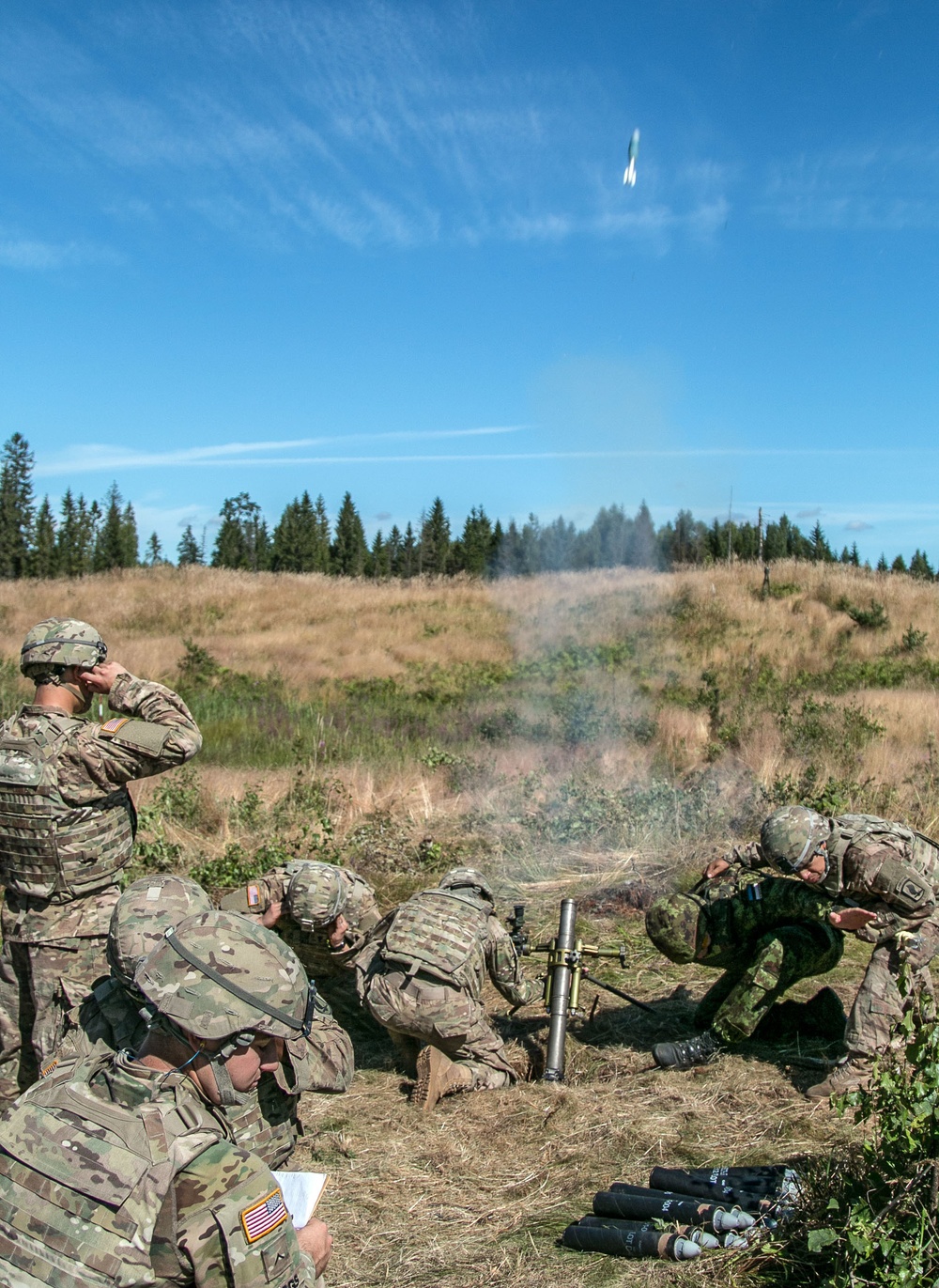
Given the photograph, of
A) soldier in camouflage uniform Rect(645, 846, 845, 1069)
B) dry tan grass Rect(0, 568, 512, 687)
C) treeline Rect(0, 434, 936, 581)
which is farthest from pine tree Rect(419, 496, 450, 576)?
soldier in camouflage uniform Rect(645, 846, 845, 1069)

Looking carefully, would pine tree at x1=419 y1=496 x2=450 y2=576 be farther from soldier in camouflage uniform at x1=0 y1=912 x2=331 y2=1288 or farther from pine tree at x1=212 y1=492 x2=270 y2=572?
soldier in camouflage uniform at x1=0 y1=912 x2=331 y2=1288

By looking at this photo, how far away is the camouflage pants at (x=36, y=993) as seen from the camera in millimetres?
4480

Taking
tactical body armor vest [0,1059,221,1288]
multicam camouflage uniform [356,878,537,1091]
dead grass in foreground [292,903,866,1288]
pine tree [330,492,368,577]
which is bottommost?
dead grass in foreground [292,903,866,1288]

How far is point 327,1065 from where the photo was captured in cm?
435

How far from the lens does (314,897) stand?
5.21m

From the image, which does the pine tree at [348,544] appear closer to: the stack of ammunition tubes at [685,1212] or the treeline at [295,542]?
the treeline at [295,542]

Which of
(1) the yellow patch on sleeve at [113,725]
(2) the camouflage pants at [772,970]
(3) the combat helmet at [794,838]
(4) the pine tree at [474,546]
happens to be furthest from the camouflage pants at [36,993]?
(4) the pine tree at [474,546]

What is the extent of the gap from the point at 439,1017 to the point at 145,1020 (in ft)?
6.91

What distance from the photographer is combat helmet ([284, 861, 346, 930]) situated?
17.1 feet

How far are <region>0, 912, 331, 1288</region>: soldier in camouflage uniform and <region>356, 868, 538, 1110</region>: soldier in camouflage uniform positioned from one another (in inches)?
106

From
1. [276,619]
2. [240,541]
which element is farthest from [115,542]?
[276,619]

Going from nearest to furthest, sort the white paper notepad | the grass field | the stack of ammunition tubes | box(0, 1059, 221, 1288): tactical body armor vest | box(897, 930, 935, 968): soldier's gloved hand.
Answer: box(0, 1059, 221, 1288): tactical body armor vest < the white paper notepad < the stack of ammunition tubes < the grass field < box(897, 930, 935, 968): soldier's gloved hand

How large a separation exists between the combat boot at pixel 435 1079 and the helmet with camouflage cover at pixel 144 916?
1850 millimetres

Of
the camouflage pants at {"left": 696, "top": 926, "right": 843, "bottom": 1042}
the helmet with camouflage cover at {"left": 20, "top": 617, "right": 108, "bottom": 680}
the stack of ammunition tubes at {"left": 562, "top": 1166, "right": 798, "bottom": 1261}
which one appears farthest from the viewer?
the camouflage pants at {"left": 696, "top": 926, "right": 843, "bottom": 1042}
